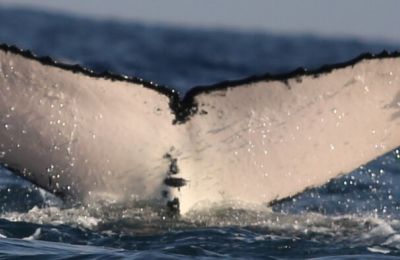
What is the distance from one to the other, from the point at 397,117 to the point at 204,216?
1.14 meters

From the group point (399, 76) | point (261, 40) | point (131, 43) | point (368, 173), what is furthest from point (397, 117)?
point (261, 40)

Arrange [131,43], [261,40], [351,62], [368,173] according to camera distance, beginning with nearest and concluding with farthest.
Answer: [351,62] → [368,173] → [131,43] → [261,40]

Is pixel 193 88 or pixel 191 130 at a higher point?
pixel 193 88

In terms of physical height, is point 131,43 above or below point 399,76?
above

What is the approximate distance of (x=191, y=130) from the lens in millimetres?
7961

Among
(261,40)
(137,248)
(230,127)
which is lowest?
(137,248)

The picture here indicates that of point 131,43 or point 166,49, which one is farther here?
point 131,43

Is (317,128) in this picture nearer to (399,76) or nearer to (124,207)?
(399,76)

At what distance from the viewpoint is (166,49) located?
49.9 metres

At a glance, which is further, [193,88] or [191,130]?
[191,130]

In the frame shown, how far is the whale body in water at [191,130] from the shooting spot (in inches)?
309

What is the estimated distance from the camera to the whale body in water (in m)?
7.84

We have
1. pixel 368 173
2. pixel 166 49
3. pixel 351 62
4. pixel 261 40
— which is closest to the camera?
pixel 351 62

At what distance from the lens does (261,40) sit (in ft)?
264
